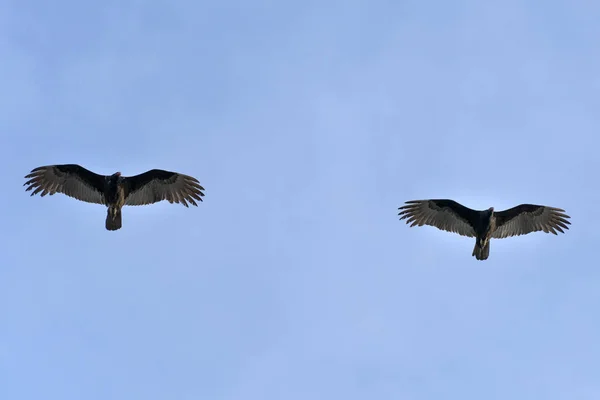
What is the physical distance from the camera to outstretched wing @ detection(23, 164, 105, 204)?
27344mm

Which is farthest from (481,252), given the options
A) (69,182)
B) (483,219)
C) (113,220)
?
(69,182)

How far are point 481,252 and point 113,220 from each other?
10.5 meters

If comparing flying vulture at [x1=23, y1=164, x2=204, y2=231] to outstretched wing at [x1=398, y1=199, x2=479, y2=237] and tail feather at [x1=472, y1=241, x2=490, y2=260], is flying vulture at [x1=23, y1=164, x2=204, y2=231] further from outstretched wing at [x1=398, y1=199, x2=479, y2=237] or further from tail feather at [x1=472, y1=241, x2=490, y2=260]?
tail feather at [x1=472, y1=241, x2=490, y2=260]

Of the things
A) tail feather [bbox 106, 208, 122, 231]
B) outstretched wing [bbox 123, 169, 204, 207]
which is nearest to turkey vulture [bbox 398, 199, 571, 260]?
outstretched wing [bbox 123, 169, 204, 207]

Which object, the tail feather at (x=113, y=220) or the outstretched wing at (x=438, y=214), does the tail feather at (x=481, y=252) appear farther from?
the tail feather at (x=113, y=220)

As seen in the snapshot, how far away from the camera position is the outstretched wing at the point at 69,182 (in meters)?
27.3

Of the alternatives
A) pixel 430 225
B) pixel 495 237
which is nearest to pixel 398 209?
pixel 430 225

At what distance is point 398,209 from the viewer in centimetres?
2914

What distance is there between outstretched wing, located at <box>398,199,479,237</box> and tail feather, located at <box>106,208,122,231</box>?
8.46m

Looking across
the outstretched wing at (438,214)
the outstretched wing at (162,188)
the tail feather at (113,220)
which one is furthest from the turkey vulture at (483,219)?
the tail feather at (113,220)

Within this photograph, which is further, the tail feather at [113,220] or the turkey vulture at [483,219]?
the turkey vulture at [483,219]

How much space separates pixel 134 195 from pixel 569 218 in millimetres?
12936

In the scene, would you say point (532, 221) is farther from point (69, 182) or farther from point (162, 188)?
point (69, 182)

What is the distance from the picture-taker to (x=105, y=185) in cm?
2727
